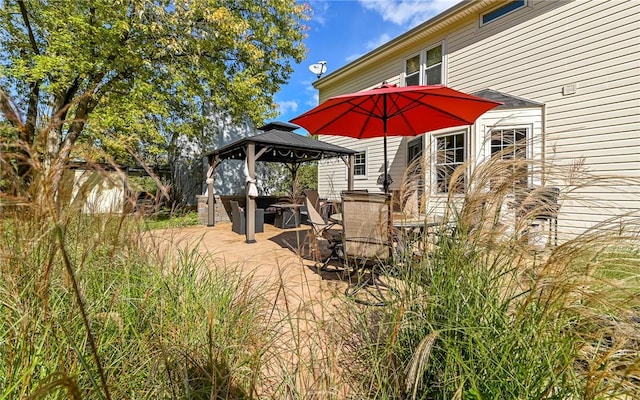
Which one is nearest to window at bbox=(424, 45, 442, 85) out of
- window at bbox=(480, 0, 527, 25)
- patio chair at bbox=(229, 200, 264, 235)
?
window at bbox=(480, 0, 527, 25)

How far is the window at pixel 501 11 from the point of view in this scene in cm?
713

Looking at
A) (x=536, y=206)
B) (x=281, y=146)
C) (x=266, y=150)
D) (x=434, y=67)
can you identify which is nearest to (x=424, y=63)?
(x=434, y=67)

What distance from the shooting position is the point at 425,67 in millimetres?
9344

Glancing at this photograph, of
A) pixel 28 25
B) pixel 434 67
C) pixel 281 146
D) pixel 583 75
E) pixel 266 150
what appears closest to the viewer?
pixel 583 75

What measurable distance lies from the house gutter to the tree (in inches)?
119

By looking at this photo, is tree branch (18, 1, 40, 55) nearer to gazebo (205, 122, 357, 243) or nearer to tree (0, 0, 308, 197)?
tree (0, 0, 308, 197)

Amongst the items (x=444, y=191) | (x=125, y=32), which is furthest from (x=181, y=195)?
(x=444, y=191)

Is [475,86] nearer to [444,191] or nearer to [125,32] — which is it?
[444,191]

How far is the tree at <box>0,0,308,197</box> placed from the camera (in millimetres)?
7785

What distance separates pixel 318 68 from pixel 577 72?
10282mm

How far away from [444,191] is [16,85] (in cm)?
1538

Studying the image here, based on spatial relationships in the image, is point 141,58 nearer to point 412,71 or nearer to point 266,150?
point 266,150

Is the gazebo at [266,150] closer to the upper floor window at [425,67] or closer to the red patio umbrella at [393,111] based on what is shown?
the red patio umbrella at [393,111]

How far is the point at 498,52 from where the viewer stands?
7.52 meters
